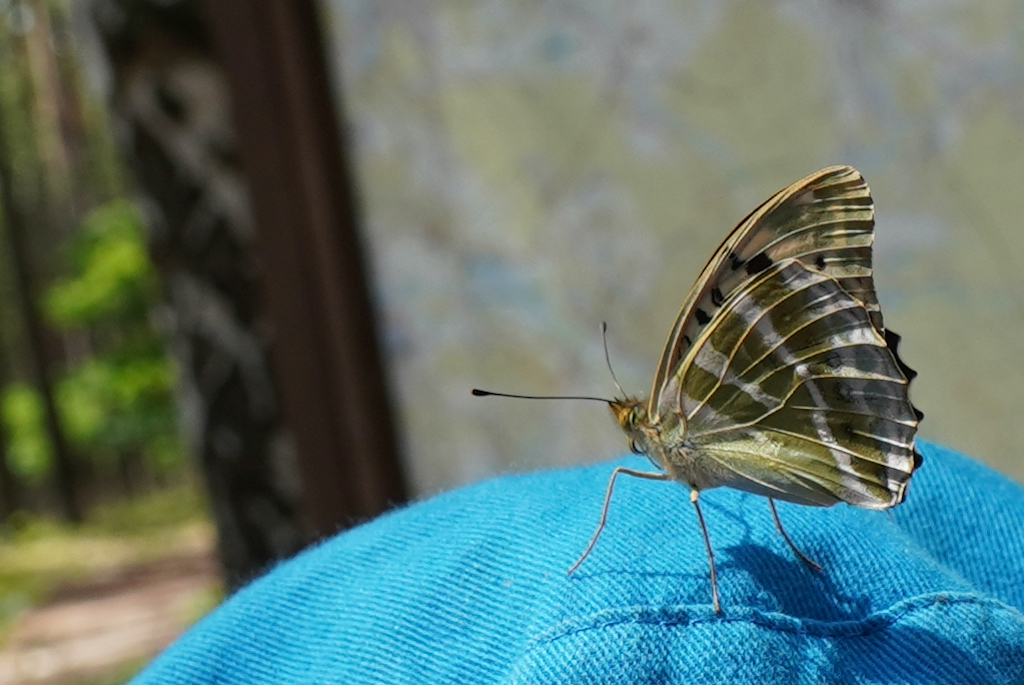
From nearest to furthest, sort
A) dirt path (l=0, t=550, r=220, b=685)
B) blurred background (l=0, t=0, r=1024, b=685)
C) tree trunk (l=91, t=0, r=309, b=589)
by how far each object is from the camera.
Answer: blurred background (l=0, t=0, r=1024, b=685)
tree trunk (l=91, t=0, r=309, b=589)
dirt path (l=0, t=550, r=220, b=685)

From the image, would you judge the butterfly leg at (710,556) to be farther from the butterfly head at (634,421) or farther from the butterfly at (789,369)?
the butterfly head at (634,421)

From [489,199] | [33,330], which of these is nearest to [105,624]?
[489,199]

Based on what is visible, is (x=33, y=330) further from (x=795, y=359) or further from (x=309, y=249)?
(x=795, y=359)

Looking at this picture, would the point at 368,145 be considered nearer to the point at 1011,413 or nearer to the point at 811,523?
the point at 1011,413

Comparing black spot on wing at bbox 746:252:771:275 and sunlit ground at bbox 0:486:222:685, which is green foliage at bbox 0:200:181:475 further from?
black spot on wing at bbox 746:252:771:275

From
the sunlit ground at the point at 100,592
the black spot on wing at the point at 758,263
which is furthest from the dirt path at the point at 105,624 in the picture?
the black spot on wing at the point at 758,263

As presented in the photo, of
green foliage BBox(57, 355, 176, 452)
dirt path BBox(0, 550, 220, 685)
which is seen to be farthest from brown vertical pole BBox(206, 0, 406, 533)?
green foliage BBox(57, 355, 176, 452)
